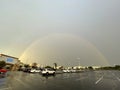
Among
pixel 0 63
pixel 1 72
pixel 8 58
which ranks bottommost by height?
pixel 1 72

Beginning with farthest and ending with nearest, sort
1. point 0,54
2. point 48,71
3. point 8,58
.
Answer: point 8,58
point 0,54
point 48,71

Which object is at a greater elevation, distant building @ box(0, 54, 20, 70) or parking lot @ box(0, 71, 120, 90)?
distant building @ box(0, 54, 20, 70)

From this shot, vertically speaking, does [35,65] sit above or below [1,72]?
above

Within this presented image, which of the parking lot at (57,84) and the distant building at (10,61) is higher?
the distant building at (10,61)

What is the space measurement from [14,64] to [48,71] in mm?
107221

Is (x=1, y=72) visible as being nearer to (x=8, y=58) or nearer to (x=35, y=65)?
(x=8, y=58)

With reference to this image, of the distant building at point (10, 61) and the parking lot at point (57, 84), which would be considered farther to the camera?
the distant building at point (10, 61)

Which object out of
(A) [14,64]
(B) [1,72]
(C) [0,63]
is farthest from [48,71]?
(A) [14,64]

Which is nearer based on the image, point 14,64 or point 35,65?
point 14,64

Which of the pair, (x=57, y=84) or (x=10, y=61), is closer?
(x=57, y=84)

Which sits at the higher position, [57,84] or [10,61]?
[10,61]

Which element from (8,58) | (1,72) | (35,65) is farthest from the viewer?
(35,65)

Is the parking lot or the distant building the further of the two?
the distant building

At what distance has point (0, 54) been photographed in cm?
12550
